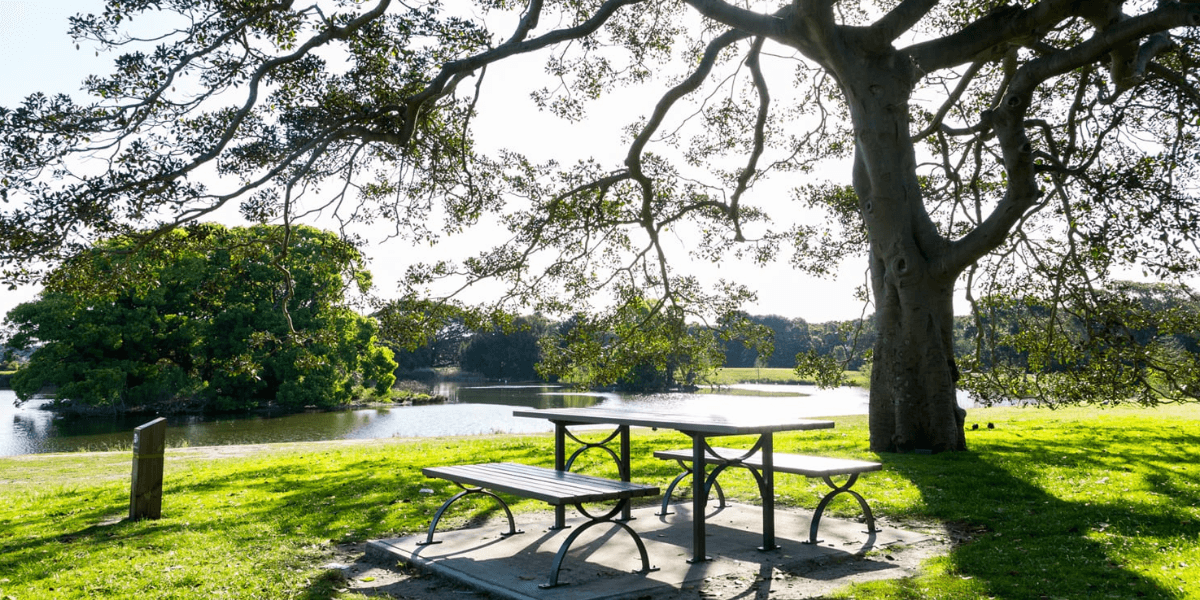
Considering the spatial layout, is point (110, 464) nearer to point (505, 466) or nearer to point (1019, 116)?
point (505, 466)

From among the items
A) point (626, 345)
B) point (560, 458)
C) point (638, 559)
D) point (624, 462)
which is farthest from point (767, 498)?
point (626, 345)

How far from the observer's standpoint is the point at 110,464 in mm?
14305

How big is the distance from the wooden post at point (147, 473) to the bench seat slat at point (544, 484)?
10.3 feet

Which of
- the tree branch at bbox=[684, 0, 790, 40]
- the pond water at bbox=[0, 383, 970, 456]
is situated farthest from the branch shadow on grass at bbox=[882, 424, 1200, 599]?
the pond water at bbox=[0, 383, 970, 456]

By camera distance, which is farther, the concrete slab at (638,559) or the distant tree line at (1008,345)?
the distant tree line at (1008,345)

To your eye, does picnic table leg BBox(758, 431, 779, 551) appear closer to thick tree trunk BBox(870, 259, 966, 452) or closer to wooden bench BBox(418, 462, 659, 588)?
wooden bench BBox(418, 462, 659, 588)

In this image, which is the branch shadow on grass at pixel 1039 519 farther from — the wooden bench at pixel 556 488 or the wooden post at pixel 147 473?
Result: the wooden post at pixel 147 473

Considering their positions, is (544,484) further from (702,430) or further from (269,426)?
(269,426)

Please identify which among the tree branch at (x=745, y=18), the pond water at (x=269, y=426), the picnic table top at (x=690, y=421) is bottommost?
the pond water at (x=269, y=426)

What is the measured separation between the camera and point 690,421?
529 centimetres

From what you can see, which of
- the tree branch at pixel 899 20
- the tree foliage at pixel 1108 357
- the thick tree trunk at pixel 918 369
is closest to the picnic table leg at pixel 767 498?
the thick tree trunk at pixel 918 369

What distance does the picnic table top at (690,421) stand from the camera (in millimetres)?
5121

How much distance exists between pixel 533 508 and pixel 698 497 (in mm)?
2817

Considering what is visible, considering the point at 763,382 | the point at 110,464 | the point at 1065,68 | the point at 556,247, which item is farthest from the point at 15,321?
the point at 763,382
